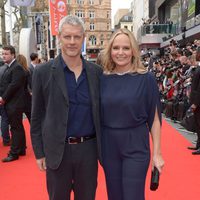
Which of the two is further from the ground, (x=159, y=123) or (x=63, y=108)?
(x=63, y=108)

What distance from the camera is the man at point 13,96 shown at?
5.61m

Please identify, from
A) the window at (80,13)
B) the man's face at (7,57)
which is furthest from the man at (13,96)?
the window at (80,13)

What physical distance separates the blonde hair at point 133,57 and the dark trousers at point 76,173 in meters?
0.64

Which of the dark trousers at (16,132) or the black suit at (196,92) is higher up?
the black suit at (196,92)

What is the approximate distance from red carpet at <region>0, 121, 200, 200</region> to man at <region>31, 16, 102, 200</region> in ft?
5.12

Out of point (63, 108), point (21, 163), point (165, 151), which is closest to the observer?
point (63, 108)

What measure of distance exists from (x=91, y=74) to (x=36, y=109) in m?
0.50

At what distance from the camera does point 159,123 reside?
9.43ft

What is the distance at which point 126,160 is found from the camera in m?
2.73

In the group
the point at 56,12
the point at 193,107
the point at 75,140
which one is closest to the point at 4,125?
the point at 193,107

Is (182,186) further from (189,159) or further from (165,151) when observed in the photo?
(165,151)

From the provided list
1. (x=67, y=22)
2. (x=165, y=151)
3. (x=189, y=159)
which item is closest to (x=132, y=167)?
(x=67, y=22)

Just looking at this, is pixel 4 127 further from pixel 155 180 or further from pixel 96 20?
pixel 96 20

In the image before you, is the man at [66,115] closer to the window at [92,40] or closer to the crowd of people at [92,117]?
the crowd of people at [92,117]
